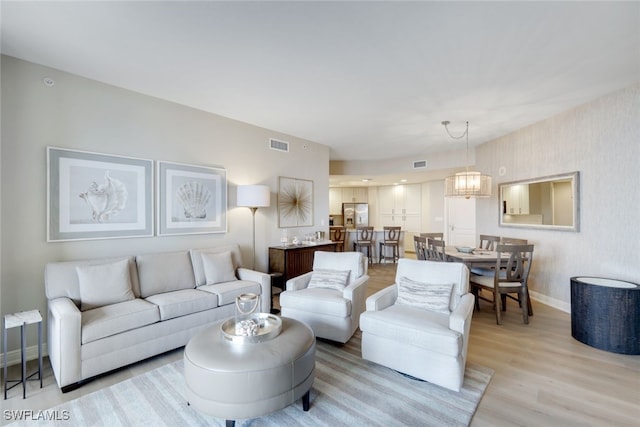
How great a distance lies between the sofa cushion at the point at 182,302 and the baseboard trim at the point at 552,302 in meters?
4.62

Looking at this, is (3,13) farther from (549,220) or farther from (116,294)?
(549,220)

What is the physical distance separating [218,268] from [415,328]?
240cm

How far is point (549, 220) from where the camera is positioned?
434cm

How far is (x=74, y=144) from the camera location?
2959 millimetres

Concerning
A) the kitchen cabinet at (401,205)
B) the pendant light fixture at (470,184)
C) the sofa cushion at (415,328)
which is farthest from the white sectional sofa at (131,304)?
the kitchen cabinet at (401,205)

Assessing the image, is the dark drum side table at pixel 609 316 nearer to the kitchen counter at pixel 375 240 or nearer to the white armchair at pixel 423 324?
the white armchair at pixel 423 324

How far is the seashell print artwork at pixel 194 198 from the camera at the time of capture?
379 centimetres

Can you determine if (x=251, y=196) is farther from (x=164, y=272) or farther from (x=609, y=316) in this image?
(x=609, y=316)

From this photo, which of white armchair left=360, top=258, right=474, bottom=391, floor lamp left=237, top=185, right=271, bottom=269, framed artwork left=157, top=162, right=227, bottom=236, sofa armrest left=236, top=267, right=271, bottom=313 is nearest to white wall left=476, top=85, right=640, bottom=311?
white armchair left=360, top=258, right=474, bottom=391

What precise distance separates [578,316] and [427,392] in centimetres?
219

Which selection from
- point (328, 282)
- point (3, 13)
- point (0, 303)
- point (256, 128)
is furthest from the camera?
point (256, 128)

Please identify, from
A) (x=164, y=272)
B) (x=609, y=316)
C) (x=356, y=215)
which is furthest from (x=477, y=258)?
(x=356, y=215)

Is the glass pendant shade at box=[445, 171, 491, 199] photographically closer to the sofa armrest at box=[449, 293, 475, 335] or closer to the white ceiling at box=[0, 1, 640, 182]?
the white ceiling at box=[0, 1, 640, 182]

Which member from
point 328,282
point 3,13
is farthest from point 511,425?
point 3,13
